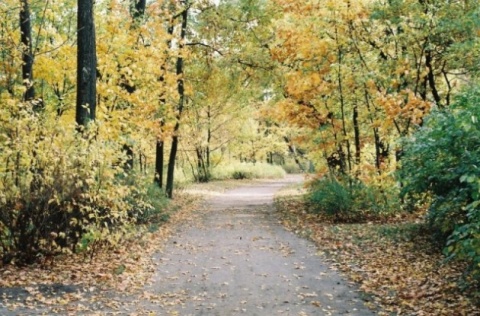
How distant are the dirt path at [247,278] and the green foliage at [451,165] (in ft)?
6.53

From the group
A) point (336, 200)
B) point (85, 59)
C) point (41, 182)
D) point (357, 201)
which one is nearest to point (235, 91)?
point (336, 200)

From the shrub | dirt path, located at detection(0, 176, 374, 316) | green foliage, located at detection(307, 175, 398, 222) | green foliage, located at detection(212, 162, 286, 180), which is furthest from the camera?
green foliage, located at detection(212, 162, 286, 180)

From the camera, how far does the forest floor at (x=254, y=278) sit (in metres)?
6.88

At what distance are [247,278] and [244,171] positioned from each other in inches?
1389

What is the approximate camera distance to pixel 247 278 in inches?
337

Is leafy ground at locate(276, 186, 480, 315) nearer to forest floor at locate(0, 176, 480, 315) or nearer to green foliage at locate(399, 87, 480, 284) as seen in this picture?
forest floor at locate(0, 176, 480, 315)

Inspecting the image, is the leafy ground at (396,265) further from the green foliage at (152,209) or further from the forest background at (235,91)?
the green foliage at (152,209)

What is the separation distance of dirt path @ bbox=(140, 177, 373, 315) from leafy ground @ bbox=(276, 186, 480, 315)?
404 millimetres

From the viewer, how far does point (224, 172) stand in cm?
4112

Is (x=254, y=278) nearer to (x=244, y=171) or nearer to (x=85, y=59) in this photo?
(x=85, y=59)

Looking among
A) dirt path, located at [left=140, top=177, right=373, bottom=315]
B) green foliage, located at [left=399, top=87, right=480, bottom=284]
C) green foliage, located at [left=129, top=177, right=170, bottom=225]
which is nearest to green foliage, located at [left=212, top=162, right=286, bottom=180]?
green foliage, located at [left=129, top=177, right=170, bottom=225]

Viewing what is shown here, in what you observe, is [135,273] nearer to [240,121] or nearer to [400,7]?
[400,7]

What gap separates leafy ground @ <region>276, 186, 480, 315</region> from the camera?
22.1 feet

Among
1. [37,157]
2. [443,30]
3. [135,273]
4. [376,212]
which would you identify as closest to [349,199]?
[376,212]
